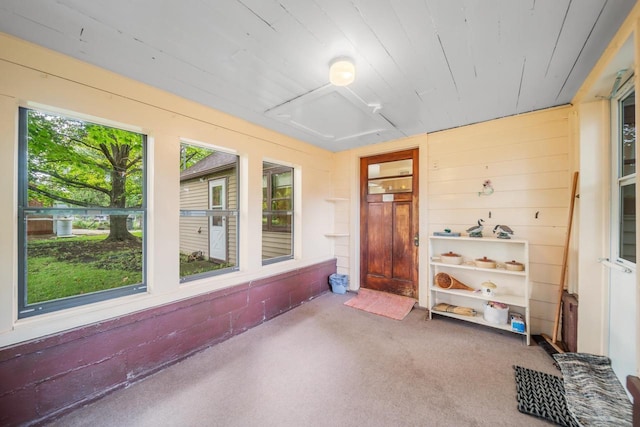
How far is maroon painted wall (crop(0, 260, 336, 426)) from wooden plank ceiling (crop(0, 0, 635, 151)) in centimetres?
198

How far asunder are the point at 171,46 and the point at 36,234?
64.0 inches

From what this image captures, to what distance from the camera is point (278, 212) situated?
3639 mm

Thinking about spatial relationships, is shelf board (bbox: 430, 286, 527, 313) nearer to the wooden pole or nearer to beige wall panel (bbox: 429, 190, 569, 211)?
the wooden pole

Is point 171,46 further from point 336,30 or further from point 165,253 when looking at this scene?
point 165,253

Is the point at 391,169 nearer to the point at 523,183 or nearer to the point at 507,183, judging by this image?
the point at 507,183

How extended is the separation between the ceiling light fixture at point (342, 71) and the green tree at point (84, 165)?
182 cm

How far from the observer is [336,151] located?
4176 mm

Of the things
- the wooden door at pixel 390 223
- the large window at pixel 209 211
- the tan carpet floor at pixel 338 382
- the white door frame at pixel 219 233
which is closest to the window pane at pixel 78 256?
the large window at pixel 209 211

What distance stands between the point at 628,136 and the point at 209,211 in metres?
3.75

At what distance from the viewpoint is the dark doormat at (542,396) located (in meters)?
1.53

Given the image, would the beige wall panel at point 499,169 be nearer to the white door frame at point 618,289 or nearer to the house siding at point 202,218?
the white door frame at point 618,289

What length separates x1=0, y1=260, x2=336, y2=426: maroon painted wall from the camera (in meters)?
1.46

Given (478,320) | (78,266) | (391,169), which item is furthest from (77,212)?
(478,320)

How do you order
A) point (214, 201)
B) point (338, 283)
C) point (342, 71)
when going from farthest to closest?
Result: point (214, 201) < point (338, 283) < point (342, 71)
